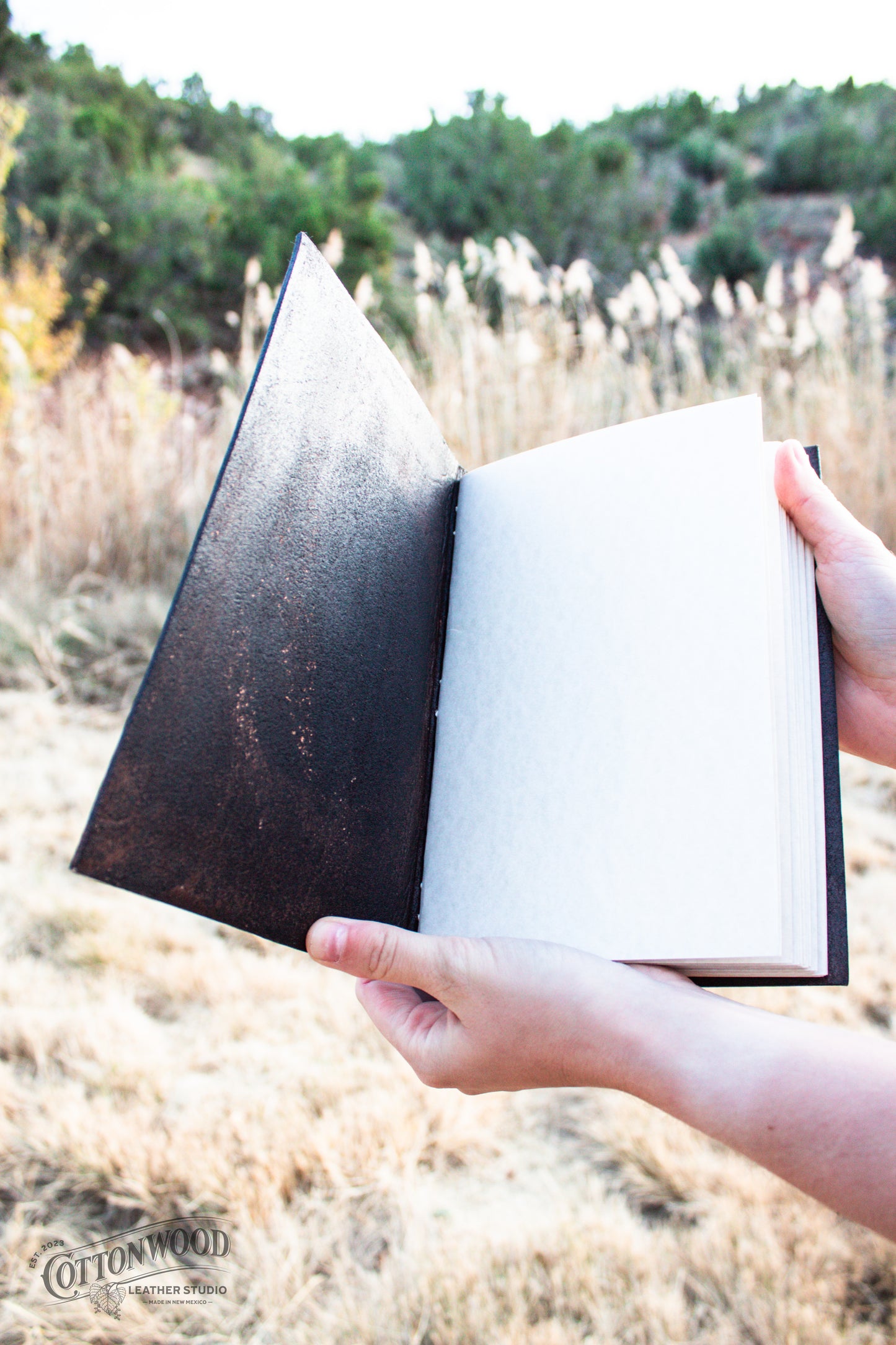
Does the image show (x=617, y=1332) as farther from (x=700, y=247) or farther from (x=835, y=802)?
(x=700, y=247)

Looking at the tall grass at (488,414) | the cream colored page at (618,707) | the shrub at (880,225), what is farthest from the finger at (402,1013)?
the shrub at (880,225)

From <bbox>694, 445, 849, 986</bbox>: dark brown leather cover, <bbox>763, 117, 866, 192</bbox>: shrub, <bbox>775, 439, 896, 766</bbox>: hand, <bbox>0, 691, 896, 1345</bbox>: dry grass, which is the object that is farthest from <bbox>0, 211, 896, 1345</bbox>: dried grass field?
<bbox>763, 117, 866, 192</bbox>: shrub

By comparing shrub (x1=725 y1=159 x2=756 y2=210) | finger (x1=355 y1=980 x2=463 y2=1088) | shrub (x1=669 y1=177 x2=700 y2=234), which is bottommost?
finger (x1=355 y1=980 x2=463 y2=1088)

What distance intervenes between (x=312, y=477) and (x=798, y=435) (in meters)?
2.83

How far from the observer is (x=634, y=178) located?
1045cm

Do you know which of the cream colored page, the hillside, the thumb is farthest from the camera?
the hillside

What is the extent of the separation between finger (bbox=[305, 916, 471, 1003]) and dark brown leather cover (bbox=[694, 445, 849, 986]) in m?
0.21

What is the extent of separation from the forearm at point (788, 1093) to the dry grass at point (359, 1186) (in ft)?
1.03

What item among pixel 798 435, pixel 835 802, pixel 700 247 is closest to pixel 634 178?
pixel 700 247

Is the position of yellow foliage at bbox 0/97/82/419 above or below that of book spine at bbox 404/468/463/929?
above

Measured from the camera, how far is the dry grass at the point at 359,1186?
2.43 feet

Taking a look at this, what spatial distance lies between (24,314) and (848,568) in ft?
12.2

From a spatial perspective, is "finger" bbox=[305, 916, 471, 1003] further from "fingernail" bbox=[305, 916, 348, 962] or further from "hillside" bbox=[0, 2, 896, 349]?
"hillside" bbox=[0, 2, 896, 349]

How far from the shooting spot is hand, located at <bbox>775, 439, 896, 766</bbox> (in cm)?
85
